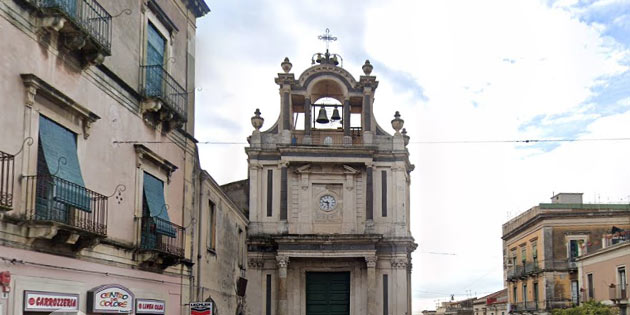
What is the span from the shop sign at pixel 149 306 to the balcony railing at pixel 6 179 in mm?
5114

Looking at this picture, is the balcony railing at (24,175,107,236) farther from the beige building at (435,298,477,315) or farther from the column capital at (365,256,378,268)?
the beige building at (435,298,477,315)

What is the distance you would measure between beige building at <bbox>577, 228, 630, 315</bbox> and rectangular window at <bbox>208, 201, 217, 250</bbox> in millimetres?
23235

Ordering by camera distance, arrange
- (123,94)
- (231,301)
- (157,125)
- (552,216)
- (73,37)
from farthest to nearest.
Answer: (552,216) < (231,301) < (157,125) < (123,94) < (73,37)

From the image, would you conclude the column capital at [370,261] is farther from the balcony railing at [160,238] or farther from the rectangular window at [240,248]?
the balcony railing at [160,238]

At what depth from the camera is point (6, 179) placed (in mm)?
9938

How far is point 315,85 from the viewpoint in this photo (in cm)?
3697

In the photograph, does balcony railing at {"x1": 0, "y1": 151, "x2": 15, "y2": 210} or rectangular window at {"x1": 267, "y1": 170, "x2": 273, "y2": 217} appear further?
rectangular window at {"x1": 267, "y1": 170, "x2": 273, "y2": 217}

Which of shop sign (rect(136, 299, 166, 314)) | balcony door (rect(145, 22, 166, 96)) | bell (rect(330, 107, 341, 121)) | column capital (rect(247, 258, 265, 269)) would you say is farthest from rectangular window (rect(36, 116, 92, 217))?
bell (rect(330, 107, 341, 121))

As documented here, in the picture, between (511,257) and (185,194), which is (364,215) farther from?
(511,257)

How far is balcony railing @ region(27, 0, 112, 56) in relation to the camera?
35.7 feet

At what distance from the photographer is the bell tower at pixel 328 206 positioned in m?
34.9

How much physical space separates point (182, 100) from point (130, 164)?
329 cm

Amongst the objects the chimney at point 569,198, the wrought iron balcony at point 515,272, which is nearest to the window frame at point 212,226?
the wrought iron balcony at point 515,272

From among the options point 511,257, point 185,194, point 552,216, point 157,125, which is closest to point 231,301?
point 185,194
